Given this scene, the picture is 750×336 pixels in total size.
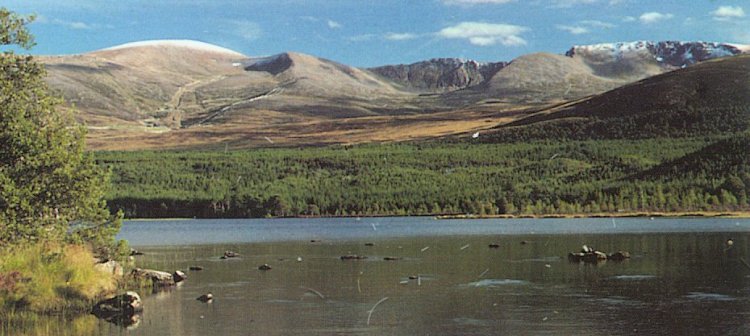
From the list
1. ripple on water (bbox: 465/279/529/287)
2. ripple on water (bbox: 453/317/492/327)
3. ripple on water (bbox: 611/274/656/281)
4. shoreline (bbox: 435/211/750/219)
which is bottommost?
ripple on water (bbox: 453/317/492/327)

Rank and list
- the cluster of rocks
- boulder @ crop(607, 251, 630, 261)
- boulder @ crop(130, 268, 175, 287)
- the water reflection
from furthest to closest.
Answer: boulder @ crop(607, 251, 630, 261), the cluster of rocks, boulder @ crop(130, 268, 175, 287), the water reflection

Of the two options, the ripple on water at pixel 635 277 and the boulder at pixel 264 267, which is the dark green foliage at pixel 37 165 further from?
the ripple on water at pixel 635 277

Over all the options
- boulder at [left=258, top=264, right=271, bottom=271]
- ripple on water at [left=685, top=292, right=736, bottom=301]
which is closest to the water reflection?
ripple on water at [left=685, top=292, right=736, bottom=301]

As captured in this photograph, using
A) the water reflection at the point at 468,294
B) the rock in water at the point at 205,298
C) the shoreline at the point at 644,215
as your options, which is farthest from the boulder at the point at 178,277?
the shoreline at the point at 644,215

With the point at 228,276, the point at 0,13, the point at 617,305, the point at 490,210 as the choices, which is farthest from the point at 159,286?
the point at 490,210

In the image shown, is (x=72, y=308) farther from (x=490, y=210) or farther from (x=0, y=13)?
(x=490, y=210)

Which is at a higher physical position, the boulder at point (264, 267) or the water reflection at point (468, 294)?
the boulder at point (264, 267)

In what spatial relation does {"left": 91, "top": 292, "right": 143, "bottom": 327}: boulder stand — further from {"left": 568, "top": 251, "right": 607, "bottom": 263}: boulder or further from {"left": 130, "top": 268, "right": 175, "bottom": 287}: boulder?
{"left": 568, "top": 251, "right": 607, "bottom": 263}: boulder
